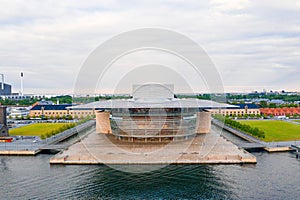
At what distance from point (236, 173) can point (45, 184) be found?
1021cm

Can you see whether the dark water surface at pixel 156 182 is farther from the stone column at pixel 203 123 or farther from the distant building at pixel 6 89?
the distant building at pixel 6 89

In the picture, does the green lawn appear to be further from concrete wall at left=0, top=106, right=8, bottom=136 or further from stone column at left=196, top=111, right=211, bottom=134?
stone column at left=196, top=111, right=211, bottom=134

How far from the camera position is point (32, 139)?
26.2 metres

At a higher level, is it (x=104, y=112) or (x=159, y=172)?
(x=104, y=112)

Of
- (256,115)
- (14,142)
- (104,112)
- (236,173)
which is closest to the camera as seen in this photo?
(236,173)

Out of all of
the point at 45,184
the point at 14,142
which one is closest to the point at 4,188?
the point at 45,184

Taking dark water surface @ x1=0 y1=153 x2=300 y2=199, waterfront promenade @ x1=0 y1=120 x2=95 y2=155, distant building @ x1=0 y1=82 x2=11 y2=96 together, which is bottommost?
dark water surface @ x1=0 y1=153 x2=300 y2=199

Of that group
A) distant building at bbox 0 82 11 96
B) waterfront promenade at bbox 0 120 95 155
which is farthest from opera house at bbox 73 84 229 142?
distant building at bbox 0 82 11 96

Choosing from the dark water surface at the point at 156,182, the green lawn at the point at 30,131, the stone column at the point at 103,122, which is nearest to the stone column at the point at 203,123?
the stone column at the point at 103,122

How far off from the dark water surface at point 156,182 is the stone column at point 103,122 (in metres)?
10.9

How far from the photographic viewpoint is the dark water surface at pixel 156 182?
12961 millimetres

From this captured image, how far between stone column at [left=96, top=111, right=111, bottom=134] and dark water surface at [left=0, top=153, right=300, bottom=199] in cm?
1093

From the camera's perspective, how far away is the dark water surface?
12961 millimetres

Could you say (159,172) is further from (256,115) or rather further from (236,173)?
(256,115)
